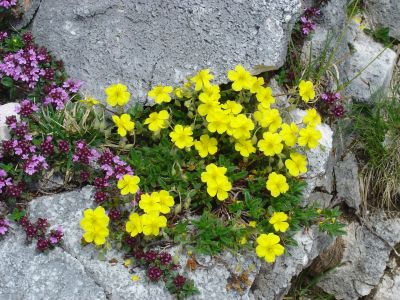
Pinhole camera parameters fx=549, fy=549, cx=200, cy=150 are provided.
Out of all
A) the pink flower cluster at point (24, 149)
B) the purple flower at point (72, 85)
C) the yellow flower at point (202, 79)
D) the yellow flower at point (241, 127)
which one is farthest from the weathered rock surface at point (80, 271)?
the yellow flower at point (202, 79)

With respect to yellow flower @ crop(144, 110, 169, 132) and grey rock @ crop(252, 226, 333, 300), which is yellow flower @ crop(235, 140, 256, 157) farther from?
grey rock @ crop(252, 226, 333, 300)

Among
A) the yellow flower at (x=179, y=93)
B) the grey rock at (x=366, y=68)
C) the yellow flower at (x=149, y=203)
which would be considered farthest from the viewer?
the grey rock at (x=366, y=68)

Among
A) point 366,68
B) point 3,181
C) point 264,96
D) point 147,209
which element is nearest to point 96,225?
point 147,209

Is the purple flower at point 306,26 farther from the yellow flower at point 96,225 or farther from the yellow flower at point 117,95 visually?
the yellow flower at point 96,225

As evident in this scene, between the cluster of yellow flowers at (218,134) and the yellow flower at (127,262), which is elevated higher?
the cluster of yellow flowers at (218,134)

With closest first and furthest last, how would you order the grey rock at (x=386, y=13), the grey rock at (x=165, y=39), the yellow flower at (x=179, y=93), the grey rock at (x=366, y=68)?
the yellow flower at (x=179, y=93), the grey rock at (x=165, y=39), the grey rock at (x=366, y=68), the grey rock at (x=386, y=13)

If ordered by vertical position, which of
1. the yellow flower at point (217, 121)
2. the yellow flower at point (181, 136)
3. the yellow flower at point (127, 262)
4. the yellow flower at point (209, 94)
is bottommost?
the yellow flower at point (127, 262)

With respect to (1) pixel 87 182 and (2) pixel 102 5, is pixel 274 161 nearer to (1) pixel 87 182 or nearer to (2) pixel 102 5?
(1) pixel 87 182
